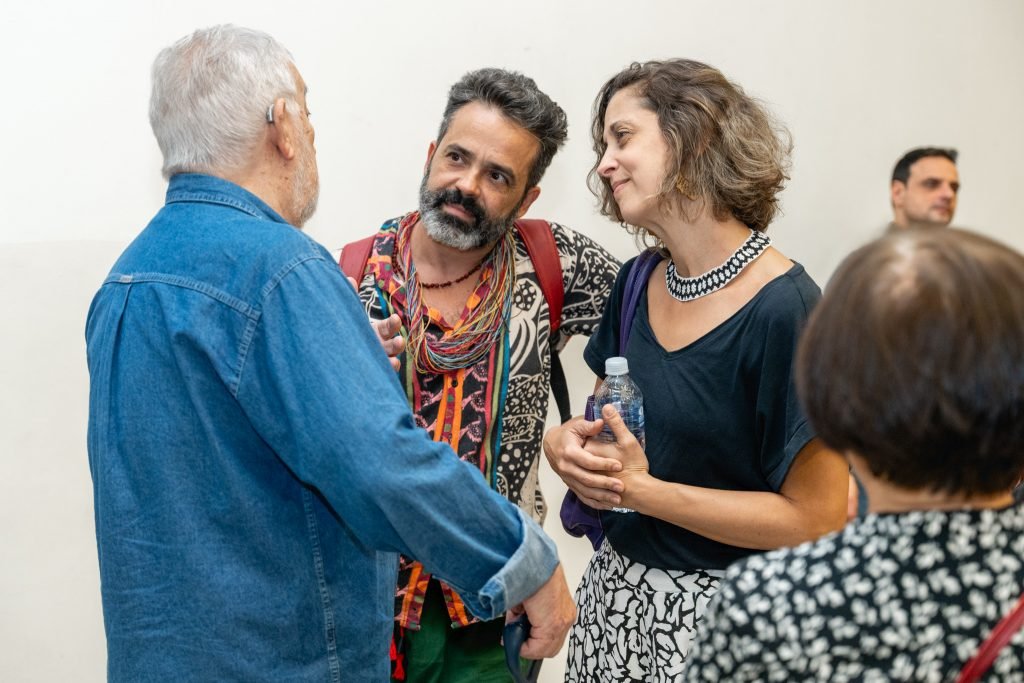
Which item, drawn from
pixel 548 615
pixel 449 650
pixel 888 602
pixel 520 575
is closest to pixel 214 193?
pixel 520 575

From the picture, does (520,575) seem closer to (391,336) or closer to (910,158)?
(391,336)

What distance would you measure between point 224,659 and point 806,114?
270cm

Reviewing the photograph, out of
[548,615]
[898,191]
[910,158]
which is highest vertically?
[910,158]

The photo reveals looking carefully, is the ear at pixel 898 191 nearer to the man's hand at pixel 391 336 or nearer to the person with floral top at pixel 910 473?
the man's hand at pixel 391 336

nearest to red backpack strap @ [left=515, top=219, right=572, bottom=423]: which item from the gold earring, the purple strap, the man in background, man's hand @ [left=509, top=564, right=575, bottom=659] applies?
the purple strap

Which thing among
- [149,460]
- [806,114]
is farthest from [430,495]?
[806,114]

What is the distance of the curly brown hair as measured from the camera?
5.89 feet

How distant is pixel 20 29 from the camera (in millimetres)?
2322

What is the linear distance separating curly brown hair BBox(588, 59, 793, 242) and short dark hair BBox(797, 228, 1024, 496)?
3.03 feet

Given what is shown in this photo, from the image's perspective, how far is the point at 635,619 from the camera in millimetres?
1809

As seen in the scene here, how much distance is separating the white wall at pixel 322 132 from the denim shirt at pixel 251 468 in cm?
116

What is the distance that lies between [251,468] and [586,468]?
0.65 m

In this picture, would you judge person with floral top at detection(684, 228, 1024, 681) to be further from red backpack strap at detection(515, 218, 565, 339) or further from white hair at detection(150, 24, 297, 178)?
red backpack strap at detection(515, 218, 565, 339)

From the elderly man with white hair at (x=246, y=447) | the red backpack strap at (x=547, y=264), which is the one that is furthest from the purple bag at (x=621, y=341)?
the elderly man with white hair at (x=246, y=447)
